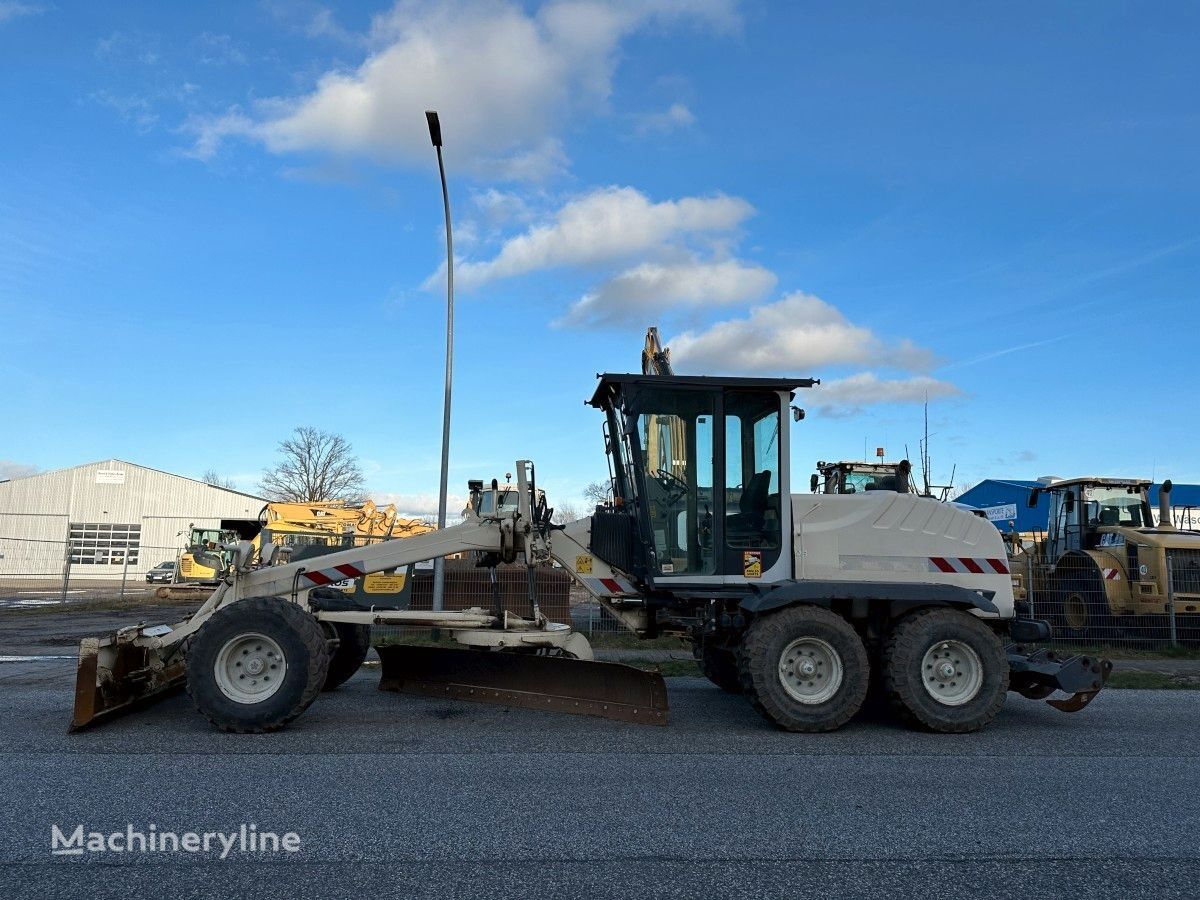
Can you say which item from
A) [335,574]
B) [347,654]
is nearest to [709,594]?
[335,574]

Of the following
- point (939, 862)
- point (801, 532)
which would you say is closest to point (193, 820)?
point (939, 862)

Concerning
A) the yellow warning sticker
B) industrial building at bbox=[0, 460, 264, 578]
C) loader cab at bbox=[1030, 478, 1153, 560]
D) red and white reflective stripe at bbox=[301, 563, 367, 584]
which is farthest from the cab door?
industrial building at bbox=[0, 460, 264, 578]

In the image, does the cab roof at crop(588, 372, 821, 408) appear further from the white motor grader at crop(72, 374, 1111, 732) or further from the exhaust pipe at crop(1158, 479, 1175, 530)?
the exhaust pipe at crop(1158, 479, 1175, 530)

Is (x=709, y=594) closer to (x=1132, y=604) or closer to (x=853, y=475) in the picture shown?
(x=853, y=475)

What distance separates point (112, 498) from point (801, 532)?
4658cm

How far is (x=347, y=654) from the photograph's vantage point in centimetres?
870

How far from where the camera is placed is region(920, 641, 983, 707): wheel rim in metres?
7.27

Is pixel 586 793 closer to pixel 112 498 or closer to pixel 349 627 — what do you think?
pixel 349 627

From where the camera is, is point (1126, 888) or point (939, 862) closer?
point (1126, 888)

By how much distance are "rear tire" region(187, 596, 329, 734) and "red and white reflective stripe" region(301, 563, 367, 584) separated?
57cm

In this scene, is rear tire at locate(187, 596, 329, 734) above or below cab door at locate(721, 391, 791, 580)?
below

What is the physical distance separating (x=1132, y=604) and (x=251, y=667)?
43.3ft

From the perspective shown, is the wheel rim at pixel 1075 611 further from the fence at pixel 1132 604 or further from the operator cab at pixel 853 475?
the operator cab at pixel 853 475

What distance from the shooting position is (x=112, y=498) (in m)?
45.8
